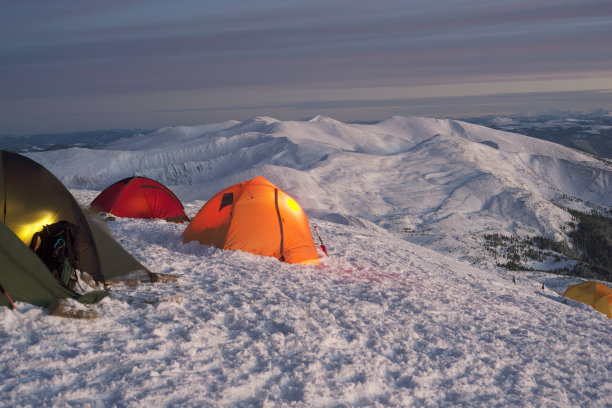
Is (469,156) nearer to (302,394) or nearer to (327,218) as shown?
(327,218)

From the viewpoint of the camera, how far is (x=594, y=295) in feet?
76.7

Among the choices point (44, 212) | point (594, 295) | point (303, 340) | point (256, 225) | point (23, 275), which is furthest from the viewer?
point (594, 295)

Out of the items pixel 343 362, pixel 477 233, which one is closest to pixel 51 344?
pixel 343 362

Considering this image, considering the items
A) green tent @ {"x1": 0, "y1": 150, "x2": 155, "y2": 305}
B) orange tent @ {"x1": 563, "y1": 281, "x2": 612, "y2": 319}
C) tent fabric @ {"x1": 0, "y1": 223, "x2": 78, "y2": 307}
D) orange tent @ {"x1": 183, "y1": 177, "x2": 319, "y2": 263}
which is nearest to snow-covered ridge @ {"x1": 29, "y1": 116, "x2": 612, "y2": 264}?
orange tent @ {"x1": 563, "y1": 281, "x2": 612, "y2": 319}

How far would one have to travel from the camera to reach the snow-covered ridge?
8700 centimetres

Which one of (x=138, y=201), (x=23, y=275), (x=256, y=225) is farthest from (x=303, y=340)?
(x=138, y=201)

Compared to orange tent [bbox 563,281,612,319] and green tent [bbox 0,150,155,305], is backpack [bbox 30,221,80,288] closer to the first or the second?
green tent [bbox 0,150,155,305]

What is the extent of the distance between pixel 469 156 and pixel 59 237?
150 meters

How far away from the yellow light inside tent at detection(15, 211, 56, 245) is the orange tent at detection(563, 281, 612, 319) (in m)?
24.9

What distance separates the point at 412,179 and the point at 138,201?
356ft

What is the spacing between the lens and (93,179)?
149 m

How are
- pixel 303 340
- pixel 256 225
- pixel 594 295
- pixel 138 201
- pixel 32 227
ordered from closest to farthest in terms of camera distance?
pixel 303 340 < pixel 32 227 < pixel 256 225 < pixel 138 201 < pixel 594 295

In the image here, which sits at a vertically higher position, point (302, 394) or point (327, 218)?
point (302, 394)

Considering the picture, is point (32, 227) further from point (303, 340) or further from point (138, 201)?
point (138, 201)
